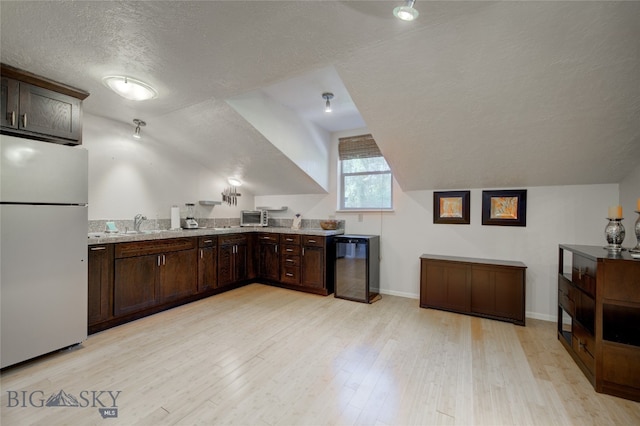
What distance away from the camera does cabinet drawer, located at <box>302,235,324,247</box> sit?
4.21 metres

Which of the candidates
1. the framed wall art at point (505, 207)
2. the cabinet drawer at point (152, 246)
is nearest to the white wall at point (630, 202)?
the framed wall art at point (505, 207)

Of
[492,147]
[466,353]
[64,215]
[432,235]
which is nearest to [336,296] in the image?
[432,235]

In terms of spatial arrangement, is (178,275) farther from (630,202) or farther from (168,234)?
(630,202)

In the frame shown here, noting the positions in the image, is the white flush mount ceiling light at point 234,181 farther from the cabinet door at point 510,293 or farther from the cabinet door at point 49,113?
the cabinet door at point 510,293

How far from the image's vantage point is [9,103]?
2.21 metres

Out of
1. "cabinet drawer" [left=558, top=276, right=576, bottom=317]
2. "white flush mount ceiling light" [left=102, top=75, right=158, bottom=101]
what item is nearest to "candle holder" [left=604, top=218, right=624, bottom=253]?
"cabinet drawer" [left=558, top=276, right=576, bottom=317]

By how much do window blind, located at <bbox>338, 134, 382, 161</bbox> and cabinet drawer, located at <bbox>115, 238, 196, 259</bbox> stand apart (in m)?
2.75

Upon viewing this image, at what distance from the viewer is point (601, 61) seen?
6.26 ft

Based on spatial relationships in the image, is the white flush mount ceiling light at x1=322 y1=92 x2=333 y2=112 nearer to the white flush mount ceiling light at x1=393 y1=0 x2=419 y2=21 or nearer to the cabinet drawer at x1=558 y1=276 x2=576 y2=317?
the white flush mount ceiling light at x1=393 y1=0 x2=419 y2=21

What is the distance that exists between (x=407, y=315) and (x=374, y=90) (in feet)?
8.63

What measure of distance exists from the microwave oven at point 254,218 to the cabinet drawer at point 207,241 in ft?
3.32

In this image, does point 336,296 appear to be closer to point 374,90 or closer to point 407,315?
point 407,315

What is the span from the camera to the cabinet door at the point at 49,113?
2304mm

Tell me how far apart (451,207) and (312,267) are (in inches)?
87.0
